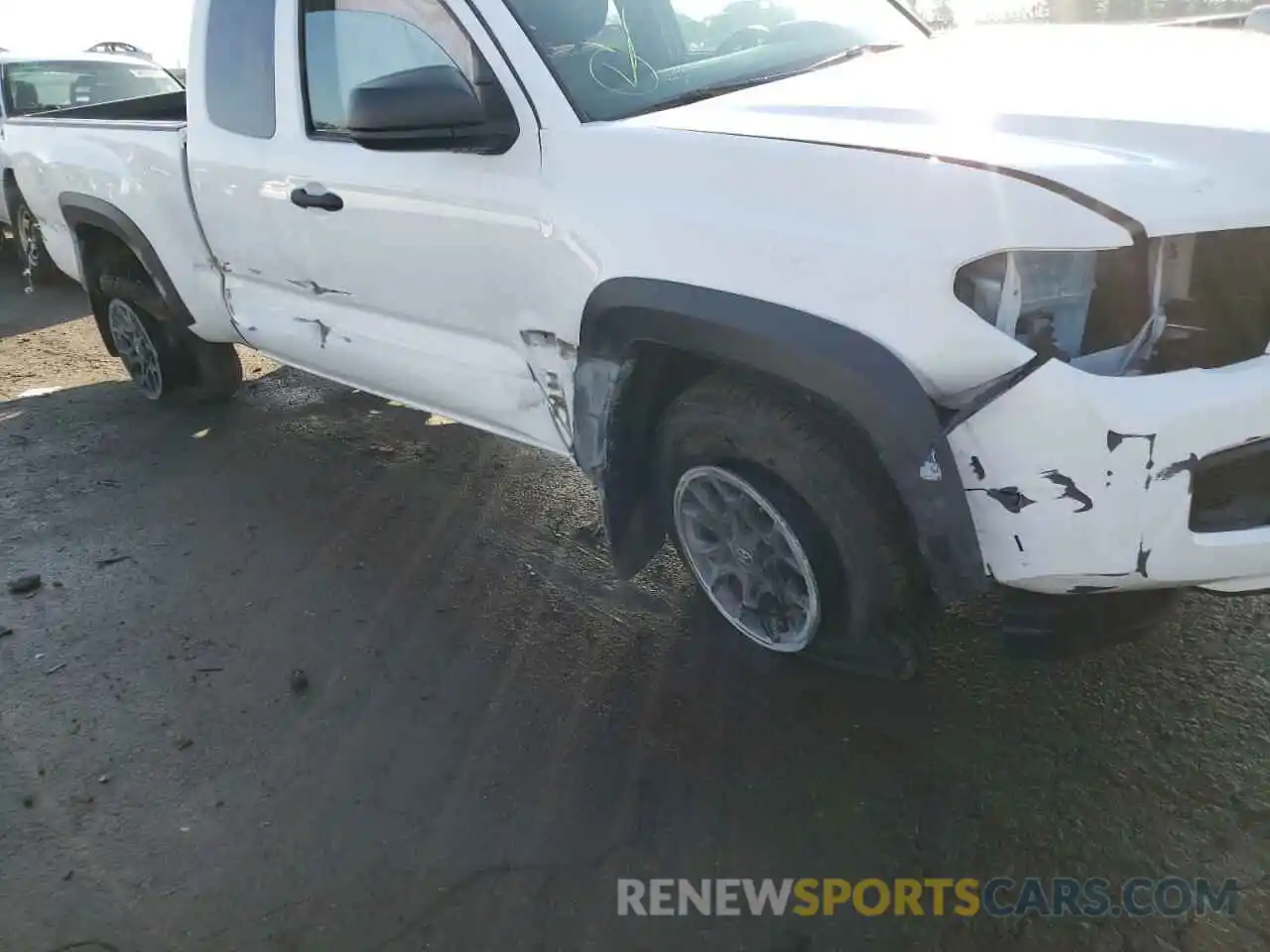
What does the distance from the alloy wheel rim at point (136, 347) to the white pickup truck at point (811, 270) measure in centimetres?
174

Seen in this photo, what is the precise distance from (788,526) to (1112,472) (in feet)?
2.55

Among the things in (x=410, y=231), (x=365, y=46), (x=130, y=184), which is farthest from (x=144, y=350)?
(x=410, y=231)

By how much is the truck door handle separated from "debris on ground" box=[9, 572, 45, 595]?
5.39ft

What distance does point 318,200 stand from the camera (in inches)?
131

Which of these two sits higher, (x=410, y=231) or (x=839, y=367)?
(x=410, y=231)

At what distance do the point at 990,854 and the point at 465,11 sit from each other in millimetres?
2451

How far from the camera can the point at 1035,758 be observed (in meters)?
2.40

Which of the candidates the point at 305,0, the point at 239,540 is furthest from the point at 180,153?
the point at 239,540

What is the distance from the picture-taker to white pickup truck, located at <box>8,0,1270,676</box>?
1.84 metres

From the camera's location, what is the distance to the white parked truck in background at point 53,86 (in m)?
8.02

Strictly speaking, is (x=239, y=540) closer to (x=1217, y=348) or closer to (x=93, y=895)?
(x=93, y=895)

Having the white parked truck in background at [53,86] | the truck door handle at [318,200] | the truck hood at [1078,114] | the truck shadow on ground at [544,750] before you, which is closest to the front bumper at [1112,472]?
the truck hood at [1078,114]

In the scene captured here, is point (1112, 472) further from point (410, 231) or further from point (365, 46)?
point (365, 46)

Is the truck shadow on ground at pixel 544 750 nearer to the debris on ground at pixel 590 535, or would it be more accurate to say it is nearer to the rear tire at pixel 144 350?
the debris on ground at pixel 590 535
